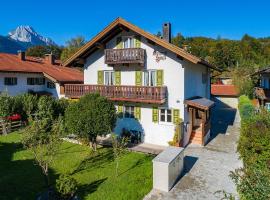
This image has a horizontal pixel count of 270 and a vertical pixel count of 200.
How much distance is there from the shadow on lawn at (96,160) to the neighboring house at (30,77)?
2016 cm

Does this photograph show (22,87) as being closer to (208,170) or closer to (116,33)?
(116,33)

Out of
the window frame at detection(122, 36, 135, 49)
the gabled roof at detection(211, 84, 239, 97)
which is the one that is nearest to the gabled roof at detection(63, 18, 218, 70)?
the window frame at detection(122, 36, 135, 49)

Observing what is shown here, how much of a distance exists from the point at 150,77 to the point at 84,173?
10.3m

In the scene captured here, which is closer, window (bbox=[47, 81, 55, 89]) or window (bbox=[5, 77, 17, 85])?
window (bbox=[5, 77, 17, 85])

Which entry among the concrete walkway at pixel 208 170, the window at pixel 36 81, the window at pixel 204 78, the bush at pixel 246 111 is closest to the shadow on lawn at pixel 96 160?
the concrete walkway at pixel 208 170

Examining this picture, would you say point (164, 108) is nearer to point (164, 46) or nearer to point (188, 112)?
point (188, 112)

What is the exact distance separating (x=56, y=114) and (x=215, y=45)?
83691 millimetres

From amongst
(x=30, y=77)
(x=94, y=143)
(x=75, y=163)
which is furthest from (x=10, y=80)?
(x=75, y=163)

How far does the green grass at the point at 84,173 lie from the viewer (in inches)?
518

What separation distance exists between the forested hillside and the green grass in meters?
67.1

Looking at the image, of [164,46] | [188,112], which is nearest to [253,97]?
[188,112]

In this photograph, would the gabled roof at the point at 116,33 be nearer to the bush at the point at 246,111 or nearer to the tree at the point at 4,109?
the bush at the point at 246,111

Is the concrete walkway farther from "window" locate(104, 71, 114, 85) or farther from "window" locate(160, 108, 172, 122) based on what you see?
"window" locate(104, 71, 114, 85)

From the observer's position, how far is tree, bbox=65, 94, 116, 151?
1795cm
